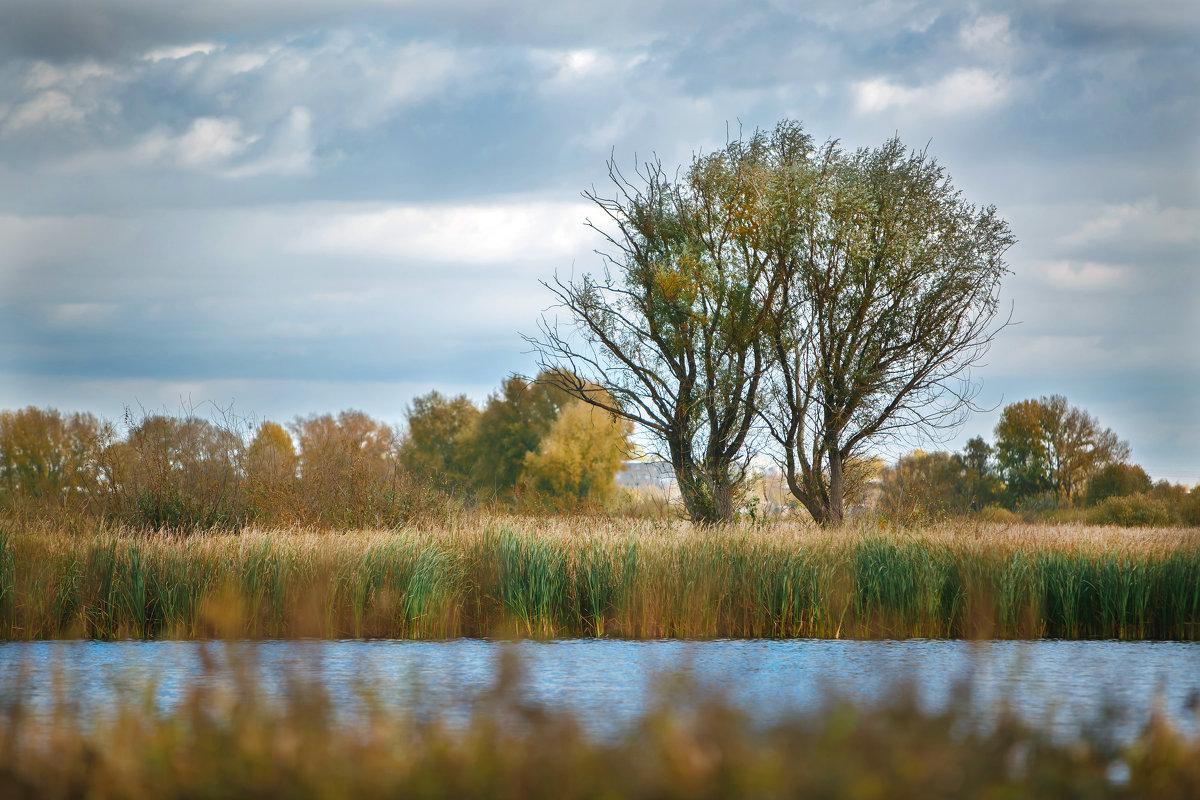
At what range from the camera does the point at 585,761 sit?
304cm

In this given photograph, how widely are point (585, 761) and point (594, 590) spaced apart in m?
9.74

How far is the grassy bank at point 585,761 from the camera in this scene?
297 cm

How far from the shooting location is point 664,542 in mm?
13523

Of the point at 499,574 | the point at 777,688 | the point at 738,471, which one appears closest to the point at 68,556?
the point at 499,574

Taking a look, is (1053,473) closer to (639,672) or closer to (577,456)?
(577,456)

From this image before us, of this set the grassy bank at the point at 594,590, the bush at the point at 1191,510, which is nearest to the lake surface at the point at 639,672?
the grassy bank at the point at 594,590

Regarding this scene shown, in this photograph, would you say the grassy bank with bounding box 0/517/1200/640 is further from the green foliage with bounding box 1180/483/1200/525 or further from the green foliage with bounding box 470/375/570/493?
the green foliage with bounding box 470/375/570/493

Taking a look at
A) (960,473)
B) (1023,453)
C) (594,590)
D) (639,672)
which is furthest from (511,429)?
(639,672)

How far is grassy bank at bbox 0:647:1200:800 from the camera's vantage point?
9.73 ft

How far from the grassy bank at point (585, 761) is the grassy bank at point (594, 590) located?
28.5 feet

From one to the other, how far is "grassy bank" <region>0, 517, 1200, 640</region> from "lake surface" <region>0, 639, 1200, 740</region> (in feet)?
2.25

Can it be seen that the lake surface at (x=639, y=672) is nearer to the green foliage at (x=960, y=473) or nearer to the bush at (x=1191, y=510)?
the green foliage at (x=960, y=473)

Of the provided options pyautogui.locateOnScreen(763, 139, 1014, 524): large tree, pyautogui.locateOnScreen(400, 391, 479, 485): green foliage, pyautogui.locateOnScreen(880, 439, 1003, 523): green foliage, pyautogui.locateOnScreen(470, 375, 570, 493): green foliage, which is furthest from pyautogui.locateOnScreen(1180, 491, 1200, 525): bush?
pyautogui.locateOnScreen(400, 391, 479, 485): green foliage

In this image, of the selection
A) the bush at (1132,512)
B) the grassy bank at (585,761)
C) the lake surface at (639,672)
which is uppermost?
the bush at (1132,512)
